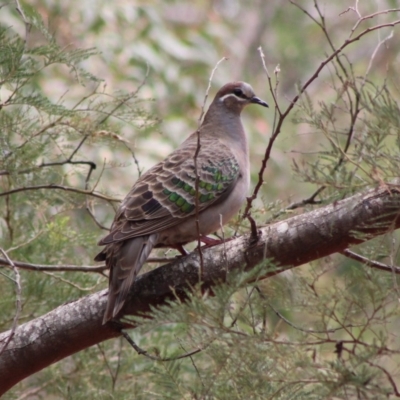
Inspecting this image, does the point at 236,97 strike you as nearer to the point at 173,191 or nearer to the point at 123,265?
the point at 173,191

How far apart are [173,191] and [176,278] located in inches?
32.5

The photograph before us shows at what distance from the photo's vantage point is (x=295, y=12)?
12.8 meters

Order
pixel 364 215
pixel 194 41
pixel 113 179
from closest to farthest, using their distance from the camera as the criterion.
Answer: pixel 364 215
pixel 113 179
pixel 194 41

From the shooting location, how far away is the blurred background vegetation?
2.69m

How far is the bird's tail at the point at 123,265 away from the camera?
12.3 ft

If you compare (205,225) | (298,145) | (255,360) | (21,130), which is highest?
(298,145)

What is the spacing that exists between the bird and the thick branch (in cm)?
12

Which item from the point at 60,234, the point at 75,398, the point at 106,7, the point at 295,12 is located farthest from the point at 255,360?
the point at 295,12

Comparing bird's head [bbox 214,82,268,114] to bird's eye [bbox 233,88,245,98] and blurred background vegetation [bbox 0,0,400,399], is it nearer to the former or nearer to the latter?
bird's eye [bbox 233,88,245,98]

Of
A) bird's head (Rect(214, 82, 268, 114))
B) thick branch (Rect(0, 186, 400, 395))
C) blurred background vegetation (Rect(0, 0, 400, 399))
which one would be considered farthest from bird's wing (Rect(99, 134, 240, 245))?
bird's head (Rect(214, 82, 268, 114))

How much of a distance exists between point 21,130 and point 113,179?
3125 mm

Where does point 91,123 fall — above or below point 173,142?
below

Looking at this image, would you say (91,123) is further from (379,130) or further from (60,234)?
(379,130)

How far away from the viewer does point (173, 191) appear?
4.52 m
